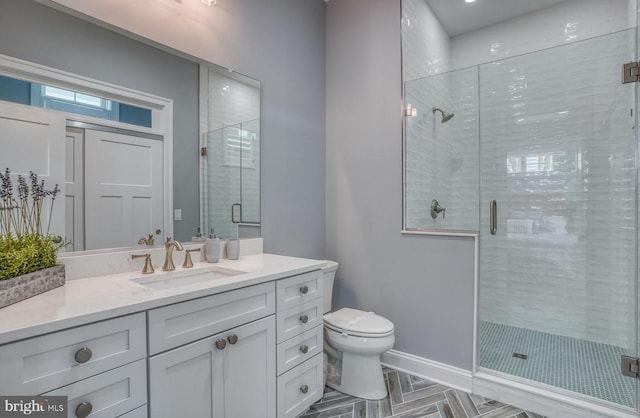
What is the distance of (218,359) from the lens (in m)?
1.29

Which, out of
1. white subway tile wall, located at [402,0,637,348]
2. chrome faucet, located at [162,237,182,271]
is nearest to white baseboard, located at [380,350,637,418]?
white subway tile wall, located at [402,0,637,348]

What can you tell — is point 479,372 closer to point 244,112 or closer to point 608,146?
point 608,146

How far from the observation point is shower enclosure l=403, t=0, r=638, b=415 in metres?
2.20

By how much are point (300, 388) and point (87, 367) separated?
1.07 meters

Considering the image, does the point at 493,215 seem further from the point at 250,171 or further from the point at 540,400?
the point at 250,171

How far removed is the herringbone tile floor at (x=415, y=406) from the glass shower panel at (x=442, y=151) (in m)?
1.06

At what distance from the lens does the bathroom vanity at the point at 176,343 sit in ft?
2.88

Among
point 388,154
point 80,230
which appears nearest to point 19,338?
point 80,230

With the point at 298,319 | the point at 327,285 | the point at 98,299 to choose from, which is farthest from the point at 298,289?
the point at 98,299

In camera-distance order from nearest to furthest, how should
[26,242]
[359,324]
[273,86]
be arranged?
1. [26,242]
2. [359,324]
3. [273,86]

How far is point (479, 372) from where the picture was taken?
204 centimetres

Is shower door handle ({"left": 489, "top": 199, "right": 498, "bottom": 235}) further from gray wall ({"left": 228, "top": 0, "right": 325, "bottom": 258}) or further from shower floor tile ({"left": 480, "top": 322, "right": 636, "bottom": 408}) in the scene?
gray wall ({"left": 228, "top": 0, "right": 325, "bottom": 258})

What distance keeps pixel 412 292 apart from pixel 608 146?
1.71 m

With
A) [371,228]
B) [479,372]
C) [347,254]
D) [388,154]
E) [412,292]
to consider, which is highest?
[388,154]
